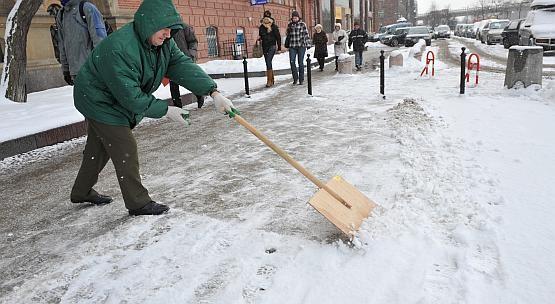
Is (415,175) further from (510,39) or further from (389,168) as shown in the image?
(510,39)

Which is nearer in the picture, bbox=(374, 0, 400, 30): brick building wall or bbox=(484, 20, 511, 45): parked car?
bbox=(484, 20, 511, 45): parked car

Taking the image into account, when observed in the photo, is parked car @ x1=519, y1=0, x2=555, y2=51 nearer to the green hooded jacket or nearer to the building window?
the building window

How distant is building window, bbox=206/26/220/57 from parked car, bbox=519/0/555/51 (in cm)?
1278

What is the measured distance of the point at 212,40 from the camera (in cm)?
1953

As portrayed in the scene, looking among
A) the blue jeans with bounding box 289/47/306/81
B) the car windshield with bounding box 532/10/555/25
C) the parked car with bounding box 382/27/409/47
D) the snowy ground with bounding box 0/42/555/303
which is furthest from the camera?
the parked car with bounding box 382/27/409/47

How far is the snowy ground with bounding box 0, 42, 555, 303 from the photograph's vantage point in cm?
250

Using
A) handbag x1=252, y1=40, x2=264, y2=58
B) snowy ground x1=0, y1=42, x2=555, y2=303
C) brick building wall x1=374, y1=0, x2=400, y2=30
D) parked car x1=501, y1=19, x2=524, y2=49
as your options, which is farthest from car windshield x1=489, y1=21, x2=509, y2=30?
brick building wall x1=374, y1=0, x2=400, y2=30

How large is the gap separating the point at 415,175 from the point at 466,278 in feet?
5.64

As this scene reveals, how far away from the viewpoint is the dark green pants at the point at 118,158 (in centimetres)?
329

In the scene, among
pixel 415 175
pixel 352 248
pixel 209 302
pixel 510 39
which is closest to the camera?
pixel 209 302

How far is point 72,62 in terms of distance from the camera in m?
5.65

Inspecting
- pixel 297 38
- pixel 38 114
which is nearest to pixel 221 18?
pixel 297 38

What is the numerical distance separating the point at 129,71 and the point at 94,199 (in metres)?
1.50

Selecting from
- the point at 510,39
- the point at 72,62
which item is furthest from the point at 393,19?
the point at 72,62
